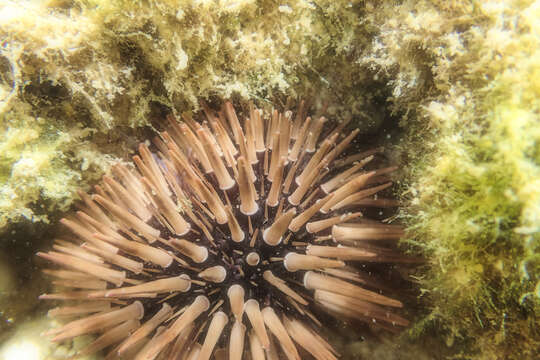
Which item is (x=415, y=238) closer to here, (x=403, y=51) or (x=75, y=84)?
(x=403, y=51)

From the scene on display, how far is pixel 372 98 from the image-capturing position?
9.64 feet

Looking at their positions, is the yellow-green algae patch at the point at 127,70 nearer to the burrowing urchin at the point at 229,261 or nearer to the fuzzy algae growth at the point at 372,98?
the fuzzy algae growth at the point at 372,98

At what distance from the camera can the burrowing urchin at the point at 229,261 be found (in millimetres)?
2197

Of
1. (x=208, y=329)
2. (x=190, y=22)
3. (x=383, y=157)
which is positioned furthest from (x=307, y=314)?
(x=190, y=22)

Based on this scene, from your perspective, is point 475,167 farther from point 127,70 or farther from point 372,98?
point 127,70

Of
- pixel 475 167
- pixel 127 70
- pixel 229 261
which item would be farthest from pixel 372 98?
pixel 127 70

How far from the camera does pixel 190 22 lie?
8.11 feet

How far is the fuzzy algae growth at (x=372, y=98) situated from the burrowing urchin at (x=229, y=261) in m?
0.46

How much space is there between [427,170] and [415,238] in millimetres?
508

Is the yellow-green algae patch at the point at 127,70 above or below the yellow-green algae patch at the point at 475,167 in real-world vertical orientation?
above

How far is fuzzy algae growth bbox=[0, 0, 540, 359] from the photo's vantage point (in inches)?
70.2

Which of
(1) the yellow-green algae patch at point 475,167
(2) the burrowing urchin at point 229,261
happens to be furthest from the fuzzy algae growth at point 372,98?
(2) the burrowing urchin at point 229,261

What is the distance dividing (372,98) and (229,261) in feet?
6.16

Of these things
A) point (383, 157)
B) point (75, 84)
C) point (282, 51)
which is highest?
point (75, 84)
